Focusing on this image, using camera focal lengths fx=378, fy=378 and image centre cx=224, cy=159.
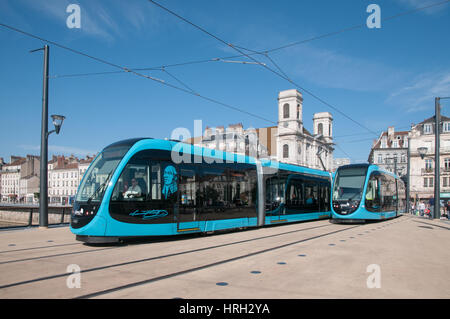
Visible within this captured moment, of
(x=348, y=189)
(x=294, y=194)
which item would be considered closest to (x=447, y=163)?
(x=348, y=189)

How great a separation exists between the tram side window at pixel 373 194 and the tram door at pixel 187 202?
34.7 ft

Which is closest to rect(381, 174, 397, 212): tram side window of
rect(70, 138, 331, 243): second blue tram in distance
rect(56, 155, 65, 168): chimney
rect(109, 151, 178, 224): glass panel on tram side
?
rect(70, 138, 331, 243): second blue tram in distance

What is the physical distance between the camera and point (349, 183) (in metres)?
19.0

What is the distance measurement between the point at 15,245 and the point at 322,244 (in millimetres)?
8107

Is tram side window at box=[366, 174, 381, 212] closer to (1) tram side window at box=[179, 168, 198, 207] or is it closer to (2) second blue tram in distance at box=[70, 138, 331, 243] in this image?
(2) second blue tram in distance at box=[70, 138, 331, 243]

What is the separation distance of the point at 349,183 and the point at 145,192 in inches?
480

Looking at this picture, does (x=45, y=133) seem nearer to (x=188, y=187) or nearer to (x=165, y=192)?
(x=165, y=192)

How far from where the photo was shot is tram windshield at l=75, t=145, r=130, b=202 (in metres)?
9.62

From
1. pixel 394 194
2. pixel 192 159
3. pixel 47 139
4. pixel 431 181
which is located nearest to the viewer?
pixel 192 159

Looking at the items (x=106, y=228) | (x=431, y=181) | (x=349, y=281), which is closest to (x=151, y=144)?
(x=106, y=228)

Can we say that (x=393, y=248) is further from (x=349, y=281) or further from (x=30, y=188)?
(x=30, y=188)

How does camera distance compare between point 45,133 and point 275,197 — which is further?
point 275,197

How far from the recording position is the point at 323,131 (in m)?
96.8

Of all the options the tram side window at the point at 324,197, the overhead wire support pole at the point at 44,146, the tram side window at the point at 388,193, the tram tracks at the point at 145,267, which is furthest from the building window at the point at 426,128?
the overhead wire support pole at the point at 44,146
